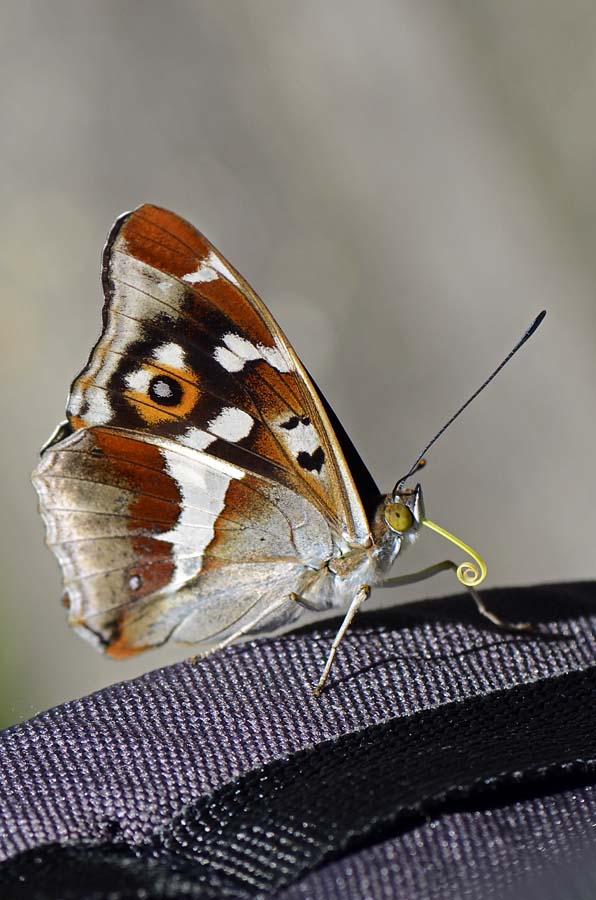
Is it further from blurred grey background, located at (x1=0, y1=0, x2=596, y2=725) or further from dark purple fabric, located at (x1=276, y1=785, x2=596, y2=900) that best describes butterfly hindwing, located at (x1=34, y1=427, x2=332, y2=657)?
blurred grey background, located at (x1=0, y1=0, x2=596, y2=725)

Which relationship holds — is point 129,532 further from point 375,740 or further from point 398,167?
point 398,167

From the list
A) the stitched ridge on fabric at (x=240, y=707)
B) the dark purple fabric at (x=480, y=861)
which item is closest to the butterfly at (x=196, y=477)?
the stitched ridge on fabric at (x=240, y=707)

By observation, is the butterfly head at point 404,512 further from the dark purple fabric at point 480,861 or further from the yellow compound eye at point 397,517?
the dark purple fabric at point 480,861

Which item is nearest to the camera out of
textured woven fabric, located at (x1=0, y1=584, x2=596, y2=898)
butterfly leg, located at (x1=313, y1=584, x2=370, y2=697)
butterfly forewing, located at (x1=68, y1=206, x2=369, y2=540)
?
textured woven fabric, located at (x1=0, y1=584, x2=596, y2=898)

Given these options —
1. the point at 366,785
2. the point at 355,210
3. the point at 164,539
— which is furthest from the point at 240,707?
the point at 355,210

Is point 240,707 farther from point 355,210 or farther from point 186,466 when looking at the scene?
point 355,210

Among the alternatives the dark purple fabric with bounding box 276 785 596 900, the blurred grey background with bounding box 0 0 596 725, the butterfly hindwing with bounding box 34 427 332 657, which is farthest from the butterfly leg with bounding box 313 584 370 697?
the blurred grey background with bounding box 0 0 596 725

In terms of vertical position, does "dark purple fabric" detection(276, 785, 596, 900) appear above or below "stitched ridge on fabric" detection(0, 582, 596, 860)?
above
